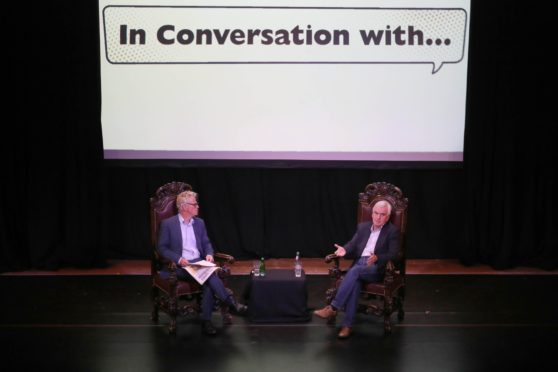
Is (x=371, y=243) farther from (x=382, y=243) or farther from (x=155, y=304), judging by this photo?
(x=155, y=304)

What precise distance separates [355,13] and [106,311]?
3.69 meters

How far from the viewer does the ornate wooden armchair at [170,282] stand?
5.30 m

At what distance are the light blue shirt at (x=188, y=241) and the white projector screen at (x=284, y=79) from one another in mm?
1566

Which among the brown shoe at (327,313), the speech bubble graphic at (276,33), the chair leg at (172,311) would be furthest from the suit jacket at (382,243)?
the speech bubble graphic at (276,33)

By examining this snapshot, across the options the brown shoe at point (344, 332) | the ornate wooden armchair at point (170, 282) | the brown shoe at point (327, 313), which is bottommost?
the brown shoe at point (344, 332)

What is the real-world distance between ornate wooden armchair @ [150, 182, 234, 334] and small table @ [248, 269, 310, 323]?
0.23 metres

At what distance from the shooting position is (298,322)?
5539 mm

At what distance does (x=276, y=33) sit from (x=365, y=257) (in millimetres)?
2587

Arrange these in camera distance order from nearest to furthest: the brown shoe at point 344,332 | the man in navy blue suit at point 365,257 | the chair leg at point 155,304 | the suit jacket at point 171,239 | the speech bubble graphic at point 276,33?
the brown shoe at point 344,332, the man in navy blue suit at point 365,257, the suit jacket at point 171,239, the chair leg at point 155,304, the speech bubble graphic at point 276,33

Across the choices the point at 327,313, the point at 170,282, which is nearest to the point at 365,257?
the point at 327,313

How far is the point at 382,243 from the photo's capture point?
217 inches

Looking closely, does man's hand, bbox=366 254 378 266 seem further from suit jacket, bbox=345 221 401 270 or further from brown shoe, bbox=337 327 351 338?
→ brown shoe, bbox=337 327 351 338

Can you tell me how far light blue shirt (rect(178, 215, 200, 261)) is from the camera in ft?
18.3

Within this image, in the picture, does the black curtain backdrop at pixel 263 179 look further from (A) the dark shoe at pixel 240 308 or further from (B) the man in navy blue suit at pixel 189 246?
(A) the dark shoe at pixel 240 308
